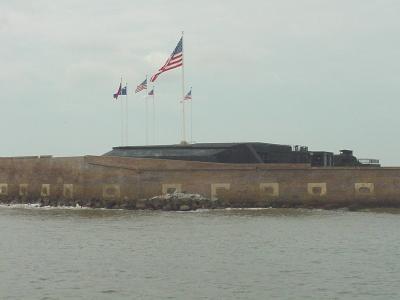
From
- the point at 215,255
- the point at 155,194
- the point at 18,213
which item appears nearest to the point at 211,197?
the point at 155,194

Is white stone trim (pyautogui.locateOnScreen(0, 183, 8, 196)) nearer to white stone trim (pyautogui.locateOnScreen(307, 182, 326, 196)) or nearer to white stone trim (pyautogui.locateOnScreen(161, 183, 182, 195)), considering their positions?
white stone trim (pyautogui.locateOnScreen(161, 183, 182, 195))

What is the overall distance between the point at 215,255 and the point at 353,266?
4.56 meters

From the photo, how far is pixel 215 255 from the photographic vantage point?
22891 mm

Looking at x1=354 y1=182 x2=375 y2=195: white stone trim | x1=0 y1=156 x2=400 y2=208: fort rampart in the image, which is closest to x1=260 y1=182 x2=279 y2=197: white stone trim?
x1=0 y1=156 x2=400 y2=208: fort rampart

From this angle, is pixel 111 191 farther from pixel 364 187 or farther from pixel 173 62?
pixel 364 187

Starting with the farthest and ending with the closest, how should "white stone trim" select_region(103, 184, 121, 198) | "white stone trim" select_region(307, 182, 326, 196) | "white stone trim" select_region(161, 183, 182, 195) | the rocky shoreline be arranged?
1. "white stone trim" select_region(103, 184, 121, 198)
2. "white stone trim" select_region(161, 183, 182, 195)
3. "white stone trim" select_region(307, 182, 326, 196)
4. the rocky shoreline

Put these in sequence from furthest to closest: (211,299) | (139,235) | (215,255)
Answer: (139,235) < (215,255) < (211,299)

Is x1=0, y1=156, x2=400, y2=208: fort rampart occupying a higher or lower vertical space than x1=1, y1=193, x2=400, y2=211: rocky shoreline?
higher

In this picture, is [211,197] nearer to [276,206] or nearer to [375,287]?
[276,206]

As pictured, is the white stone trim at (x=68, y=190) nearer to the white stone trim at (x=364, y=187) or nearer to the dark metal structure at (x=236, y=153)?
the dark metal structure at (x=236, y=153)

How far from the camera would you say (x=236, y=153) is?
156 feet

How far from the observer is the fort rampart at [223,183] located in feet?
140

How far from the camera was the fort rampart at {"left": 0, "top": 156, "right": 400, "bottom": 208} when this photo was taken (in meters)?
42.7

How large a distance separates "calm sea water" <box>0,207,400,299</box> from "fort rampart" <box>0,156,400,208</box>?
6029 millimetres
